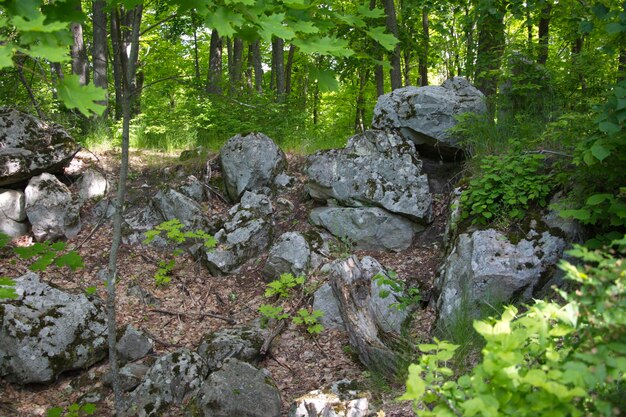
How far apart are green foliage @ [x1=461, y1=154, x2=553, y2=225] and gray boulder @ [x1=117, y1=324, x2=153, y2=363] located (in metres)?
3.87

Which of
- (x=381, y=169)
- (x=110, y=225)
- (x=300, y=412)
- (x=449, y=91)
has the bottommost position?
(x=300, y=412)

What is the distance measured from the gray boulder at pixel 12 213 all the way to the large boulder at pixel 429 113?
555cm

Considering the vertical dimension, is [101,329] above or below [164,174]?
below

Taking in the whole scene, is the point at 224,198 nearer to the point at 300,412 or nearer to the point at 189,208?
the point at 189,208

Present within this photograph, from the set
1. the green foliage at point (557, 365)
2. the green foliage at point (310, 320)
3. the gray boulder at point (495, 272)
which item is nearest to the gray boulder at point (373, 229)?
the green foliage at point (310, 320)

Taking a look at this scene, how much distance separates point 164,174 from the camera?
8.45m

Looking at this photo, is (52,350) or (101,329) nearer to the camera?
(52,350)

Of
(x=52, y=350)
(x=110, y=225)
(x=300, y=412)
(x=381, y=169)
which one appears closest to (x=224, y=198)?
(x=110, y=225)

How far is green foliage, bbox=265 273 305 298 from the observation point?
6012mm

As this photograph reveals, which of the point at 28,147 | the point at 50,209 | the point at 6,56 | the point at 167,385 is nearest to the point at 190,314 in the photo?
the point at 167,385

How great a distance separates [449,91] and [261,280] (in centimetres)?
415

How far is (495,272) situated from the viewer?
455 centimetres

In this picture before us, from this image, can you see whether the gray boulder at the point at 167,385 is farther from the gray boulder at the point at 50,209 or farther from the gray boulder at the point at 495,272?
the gray boulder at the point at 50,209

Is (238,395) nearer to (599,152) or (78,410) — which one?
(78,410)
